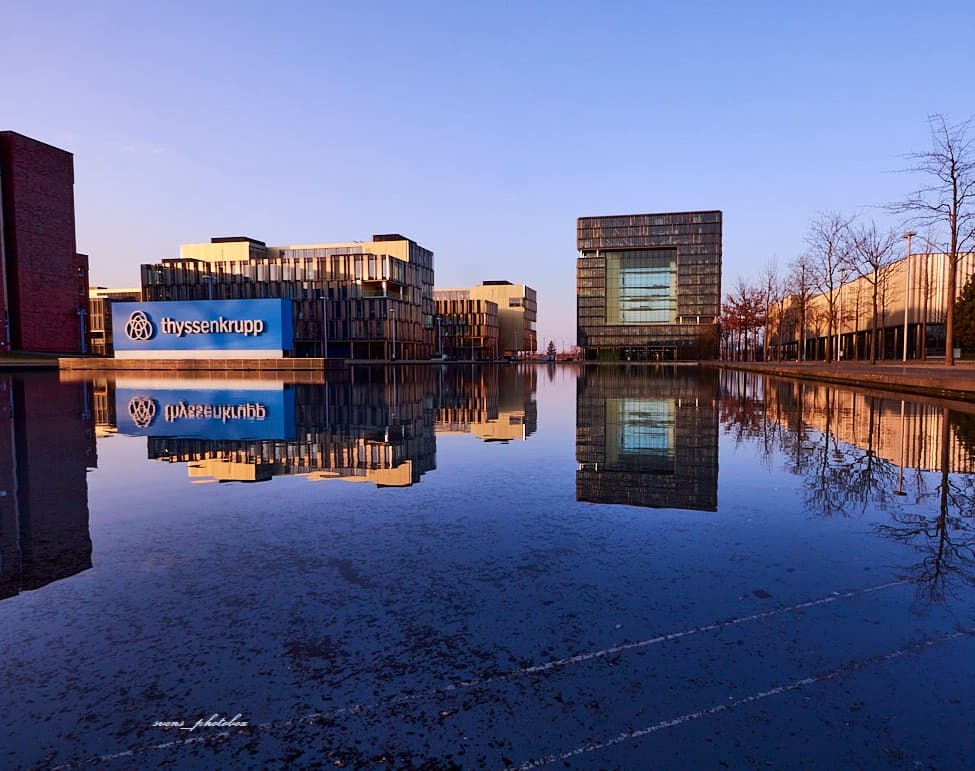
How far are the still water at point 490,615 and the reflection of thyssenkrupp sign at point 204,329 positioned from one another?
1559 inches

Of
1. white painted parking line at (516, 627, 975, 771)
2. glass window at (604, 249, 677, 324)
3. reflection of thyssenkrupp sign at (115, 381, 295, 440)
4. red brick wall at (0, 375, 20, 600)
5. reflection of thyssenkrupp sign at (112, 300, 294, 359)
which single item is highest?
glass window at (604, 249, 677, 324)

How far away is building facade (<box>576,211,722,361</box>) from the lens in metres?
127

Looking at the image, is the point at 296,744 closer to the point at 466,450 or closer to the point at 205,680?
the point at 205,680

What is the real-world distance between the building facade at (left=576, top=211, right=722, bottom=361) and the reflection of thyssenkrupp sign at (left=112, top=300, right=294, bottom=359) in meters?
95.8

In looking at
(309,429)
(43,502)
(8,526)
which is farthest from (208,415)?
(8,526)

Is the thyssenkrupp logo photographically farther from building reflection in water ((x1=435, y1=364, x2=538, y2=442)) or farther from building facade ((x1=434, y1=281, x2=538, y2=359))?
building facade ((x1=434, y1=281, x2=538, y2=359))

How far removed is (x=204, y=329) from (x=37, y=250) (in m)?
44.3

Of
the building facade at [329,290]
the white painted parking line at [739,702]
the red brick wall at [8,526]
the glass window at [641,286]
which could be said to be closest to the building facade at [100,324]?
the building facade at [329,290]

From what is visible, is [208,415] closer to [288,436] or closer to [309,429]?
[309,429]

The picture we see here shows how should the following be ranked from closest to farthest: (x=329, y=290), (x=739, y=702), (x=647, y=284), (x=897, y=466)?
(x=739, y=702), (x=897, y=466), (x=329, y=290), (x=647, y=284)

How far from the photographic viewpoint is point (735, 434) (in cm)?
1266

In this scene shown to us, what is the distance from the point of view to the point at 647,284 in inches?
5192

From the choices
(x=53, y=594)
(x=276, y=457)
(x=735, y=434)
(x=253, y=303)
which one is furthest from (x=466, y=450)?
(x=253, y=303)

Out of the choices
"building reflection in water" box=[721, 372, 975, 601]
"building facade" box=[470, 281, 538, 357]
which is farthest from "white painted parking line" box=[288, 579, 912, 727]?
"building facade" box=[470, 281, 538, 357]
